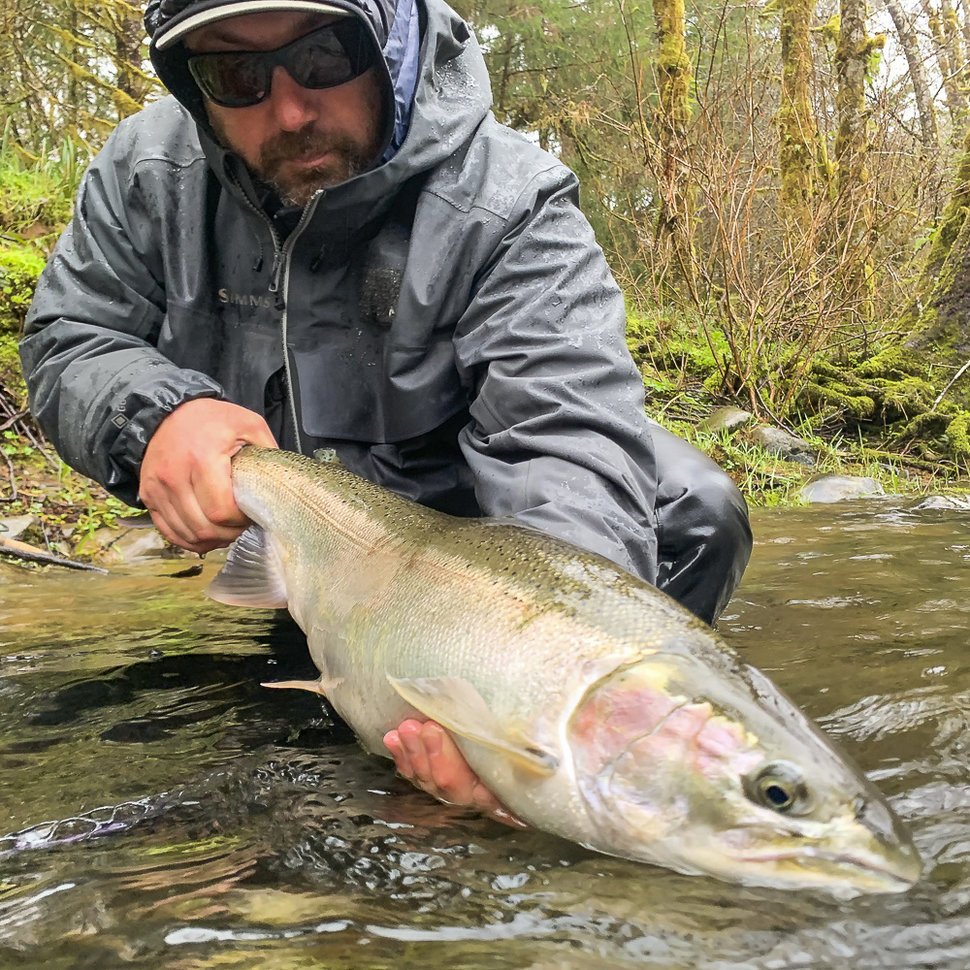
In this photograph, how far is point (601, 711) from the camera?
4.64 feet

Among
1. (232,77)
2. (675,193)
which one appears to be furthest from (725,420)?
(232,77)

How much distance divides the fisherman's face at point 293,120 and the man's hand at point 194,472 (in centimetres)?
67

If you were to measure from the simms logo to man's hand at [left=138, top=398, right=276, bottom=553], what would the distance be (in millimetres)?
454

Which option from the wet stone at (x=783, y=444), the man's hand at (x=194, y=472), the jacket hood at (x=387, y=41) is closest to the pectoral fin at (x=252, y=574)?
the man's hand at (x=194, y=472)

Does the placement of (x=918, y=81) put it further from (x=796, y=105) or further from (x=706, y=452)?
(x=706, y=452)

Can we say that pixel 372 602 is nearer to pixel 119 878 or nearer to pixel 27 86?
pixel 119 878

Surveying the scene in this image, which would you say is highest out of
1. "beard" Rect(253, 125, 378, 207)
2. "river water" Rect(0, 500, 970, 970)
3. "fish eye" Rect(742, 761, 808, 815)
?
"beard" Rect(253, 125, 378, 207)

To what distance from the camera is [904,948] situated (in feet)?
3.84

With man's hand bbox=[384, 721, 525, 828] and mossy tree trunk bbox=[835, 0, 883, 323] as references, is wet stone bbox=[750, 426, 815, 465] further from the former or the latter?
man's hand bbox=[384, 721, 525, 828]

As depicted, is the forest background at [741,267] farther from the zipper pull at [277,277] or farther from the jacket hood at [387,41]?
the jacket hood at [387,41]

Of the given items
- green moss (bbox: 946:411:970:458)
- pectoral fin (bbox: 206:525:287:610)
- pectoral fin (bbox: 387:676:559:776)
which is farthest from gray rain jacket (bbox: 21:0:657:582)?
green moss (bbox: 946:411:970:458)

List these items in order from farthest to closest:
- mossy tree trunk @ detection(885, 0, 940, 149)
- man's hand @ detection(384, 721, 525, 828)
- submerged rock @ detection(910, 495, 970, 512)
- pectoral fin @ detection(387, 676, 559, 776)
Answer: mossy tree trunk @ detection(885, 0, 940, 149)
submerged rock @ detection(910, 495, 970, 512)
man's hand @ detection(384, 721, 525, 828)
pectoral fin @ detection(387, 676, 559, 776)

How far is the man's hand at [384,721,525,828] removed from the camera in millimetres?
1596

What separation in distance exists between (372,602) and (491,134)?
139cm
